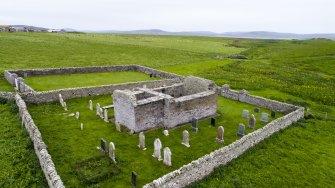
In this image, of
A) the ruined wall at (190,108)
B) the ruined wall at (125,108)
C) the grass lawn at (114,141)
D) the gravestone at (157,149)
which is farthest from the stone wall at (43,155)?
the ruined wall at (190,108)

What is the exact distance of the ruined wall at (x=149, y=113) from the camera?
17.2 m

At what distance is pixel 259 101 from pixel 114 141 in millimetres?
14867

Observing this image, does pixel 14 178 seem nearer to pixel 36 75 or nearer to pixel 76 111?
pixel 76 111

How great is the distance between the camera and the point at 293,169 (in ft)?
45.8

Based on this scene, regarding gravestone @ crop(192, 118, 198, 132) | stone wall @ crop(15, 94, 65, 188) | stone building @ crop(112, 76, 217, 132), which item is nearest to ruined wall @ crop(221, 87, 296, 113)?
stone building @ crop(112, 76, 217, 132)

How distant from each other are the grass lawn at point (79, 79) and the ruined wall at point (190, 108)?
15097 mm

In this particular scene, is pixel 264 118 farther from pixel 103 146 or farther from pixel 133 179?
pixel 133 179

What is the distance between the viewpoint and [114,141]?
639 inches

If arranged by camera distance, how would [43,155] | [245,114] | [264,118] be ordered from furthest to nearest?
1. [245,114]
2. [264,118]
3. [43,155]

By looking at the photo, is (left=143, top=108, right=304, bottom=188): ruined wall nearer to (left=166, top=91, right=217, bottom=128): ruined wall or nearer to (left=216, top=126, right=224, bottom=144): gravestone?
(left=216, top=126, right=224, bottom=144): gravestone

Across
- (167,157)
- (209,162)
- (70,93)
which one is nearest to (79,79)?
(70,93)

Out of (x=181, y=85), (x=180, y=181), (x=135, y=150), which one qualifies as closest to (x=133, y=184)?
(x=180, y=181)

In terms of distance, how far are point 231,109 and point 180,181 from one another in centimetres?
1321

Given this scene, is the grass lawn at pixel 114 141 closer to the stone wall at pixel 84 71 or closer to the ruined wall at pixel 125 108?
the ruined wall at pixel 125 108
